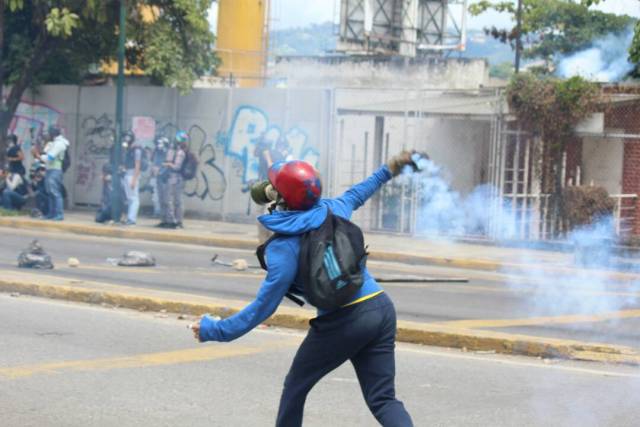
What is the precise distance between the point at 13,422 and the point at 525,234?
1498cm

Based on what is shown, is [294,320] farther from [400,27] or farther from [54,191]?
[400,27]

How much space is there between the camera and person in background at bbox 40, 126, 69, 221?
2178 centimetres

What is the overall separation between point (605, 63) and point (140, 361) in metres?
16.6

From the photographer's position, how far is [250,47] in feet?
134

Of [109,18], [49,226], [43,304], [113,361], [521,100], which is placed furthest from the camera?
[109,18]

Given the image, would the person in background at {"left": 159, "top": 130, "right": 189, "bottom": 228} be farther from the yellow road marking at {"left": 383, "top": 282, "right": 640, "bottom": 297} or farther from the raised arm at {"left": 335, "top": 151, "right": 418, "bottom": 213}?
the raised arm at {"left": 335, "top": 151, "right": 418, "bottom": 213}

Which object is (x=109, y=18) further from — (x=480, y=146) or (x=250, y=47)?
(x=250, y=47)

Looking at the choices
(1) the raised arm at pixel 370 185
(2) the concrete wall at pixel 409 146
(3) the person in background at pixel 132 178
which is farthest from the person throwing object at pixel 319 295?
(3) the person in background at pixel 132 178

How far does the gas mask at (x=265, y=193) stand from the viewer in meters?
5.34

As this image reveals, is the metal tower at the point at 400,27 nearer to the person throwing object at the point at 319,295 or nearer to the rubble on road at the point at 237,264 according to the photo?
the rubble on road at the point at 237,264

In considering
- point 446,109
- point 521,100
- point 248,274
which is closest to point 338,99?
point 446,109

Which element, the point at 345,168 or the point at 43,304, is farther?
the point at 345,168

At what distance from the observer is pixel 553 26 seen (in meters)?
39.6

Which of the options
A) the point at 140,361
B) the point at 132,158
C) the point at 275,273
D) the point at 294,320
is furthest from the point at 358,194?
the point at 132,158
